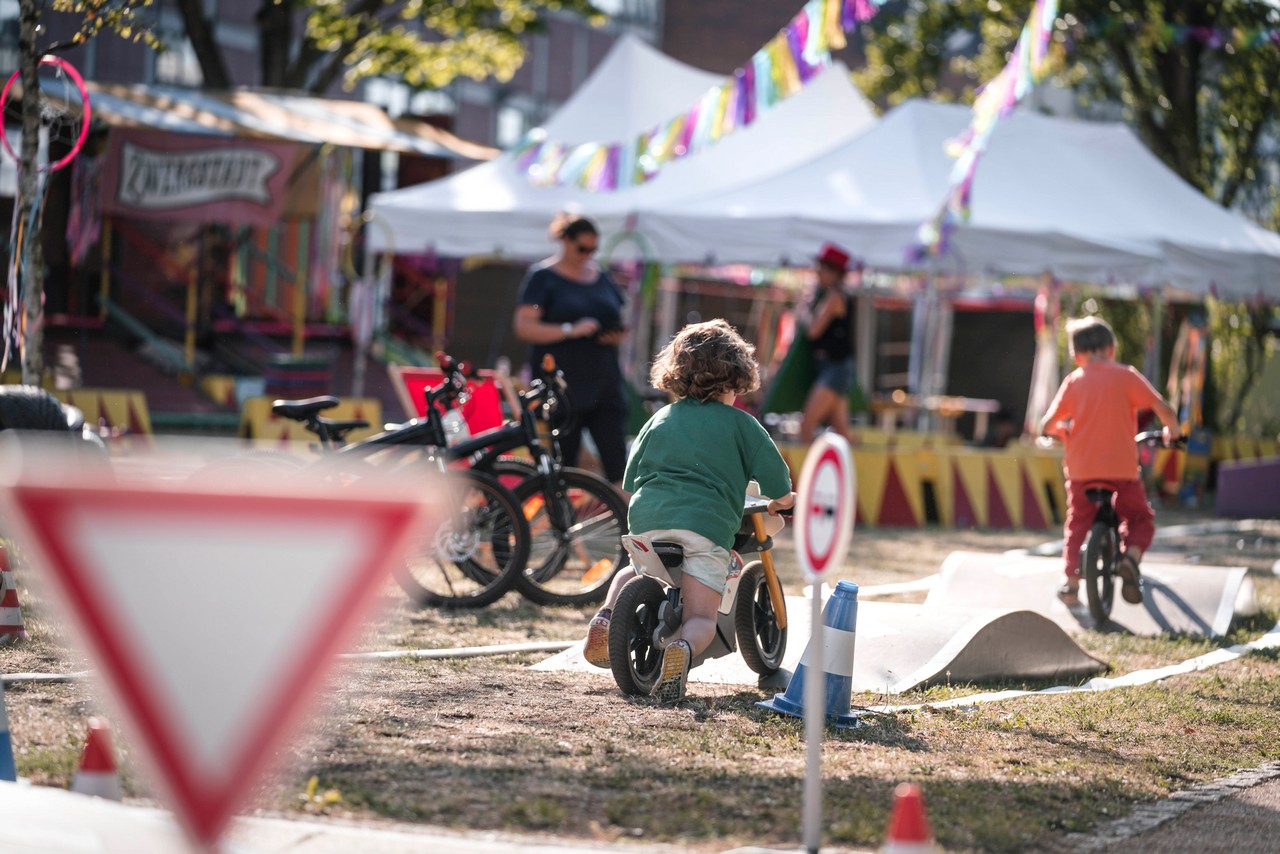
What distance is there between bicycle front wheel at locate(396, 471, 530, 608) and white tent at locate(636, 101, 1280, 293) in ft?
23.9

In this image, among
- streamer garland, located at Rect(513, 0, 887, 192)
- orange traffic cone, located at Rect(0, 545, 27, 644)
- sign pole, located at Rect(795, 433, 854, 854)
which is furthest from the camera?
streamer garland, located at Rect(513, 0, 887, 192)

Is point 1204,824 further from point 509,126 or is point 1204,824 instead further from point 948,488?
point 509,126

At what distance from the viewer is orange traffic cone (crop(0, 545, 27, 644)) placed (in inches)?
258

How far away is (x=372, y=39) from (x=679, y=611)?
1914 cm

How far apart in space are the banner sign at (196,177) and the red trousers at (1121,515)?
35.6ft

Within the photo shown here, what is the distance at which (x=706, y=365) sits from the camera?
237 inches

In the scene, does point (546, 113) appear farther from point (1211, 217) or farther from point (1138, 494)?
point (1138, 494)

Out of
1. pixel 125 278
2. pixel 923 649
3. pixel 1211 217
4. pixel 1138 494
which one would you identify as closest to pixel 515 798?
pixel 923 649

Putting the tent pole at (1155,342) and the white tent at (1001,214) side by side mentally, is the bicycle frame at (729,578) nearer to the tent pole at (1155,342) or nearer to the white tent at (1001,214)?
the white tent at (1001,214)

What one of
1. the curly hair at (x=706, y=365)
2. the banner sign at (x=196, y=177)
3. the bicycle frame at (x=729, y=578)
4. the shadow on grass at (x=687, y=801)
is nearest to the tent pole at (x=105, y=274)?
the banner sign at (x=196, y=177)

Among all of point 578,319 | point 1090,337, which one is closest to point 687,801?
point 578,319

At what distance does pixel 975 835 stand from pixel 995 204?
11784 millimetres

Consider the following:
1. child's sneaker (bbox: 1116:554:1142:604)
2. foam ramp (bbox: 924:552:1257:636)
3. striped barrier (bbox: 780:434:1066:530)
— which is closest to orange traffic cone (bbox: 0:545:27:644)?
foam ramp (bbox: 924:552:1257:636)

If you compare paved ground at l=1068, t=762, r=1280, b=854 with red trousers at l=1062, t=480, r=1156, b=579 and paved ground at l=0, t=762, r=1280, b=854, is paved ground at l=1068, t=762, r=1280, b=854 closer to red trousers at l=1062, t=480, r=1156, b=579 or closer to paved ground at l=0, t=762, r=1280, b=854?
paved ground at l=0, t=762, r=1280, b=854
